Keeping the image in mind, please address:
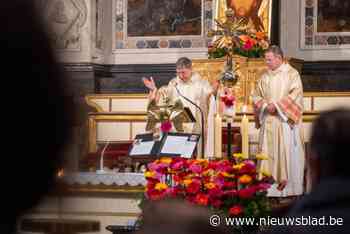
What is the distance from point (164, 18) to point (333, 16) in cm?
294

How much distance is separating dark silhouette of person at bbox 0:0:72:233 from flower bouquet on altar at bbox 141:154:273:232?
5.23 m

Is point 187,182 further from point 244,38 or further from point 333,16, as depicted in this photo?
point 333,16

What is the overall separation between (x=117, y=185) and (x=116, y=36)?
747cm

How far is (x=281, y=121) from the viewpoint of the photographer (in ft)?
39.5

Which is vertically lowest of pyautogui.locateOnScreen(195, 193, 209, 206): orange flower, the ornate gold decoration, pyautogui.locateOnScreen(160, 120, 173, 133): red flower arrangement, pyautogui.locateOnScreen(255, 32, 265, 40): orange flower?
pyautogui.locateOnScreen(195, 193, 209, 206): orange flower

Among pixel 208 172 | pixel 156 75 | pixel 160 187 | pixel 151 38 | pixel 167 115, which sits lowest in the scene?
pixel 160 187

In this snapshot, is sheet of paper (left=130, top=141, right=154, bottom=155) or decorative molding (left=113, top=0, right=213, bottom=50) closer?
sheet of paper (left=130, top=141, right=154, bottom=155)

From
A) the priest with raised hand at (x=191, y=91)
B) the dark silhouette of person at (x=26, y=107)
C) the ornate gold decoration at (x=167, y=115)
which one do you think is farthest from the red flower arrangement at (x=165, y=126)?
the dark silhouette of person at (x=26, y=107)

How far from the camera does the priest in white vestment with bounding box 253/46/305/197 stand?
12.0 m

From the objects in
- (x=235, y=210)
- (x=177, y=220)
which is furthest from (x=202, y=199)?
(x=177, y=220)

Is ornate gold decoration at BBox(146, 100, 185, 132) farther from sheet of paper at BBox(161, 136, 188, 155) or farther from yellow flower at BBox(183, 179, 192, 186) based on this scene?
yellow flower at BBox(183, 179, 192, 186)

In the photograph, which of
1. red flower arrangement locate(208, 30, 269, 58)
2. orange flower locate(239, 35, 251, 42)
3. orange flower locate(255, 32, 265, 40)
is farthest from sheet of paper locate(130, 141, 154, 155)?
orange flower locate(255, 32, 265, 40)

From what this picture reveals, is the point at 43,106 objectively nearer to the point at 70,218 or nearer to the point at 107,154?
the point at 70,218

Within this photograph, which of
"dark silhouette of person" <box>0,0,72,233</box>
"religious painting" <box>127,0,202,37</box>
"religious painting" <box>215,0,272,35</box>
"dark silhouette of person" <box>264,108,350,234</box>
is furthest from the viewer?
"religious painting" <box>127,0,202,37</box>
